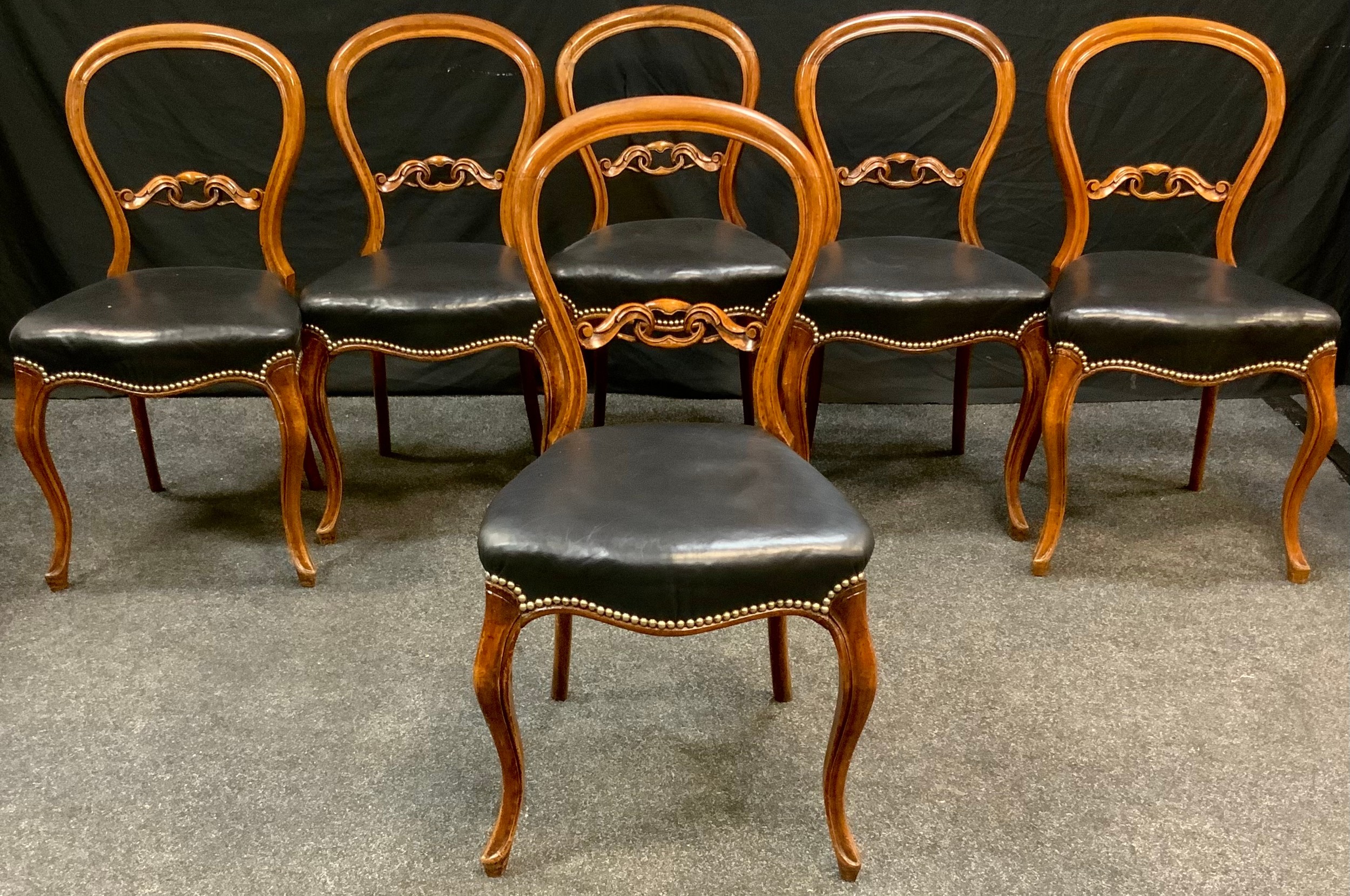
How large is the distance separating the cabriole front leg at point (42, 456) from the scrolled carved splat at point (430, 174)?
845mm

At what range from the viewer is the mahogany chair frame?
2635 millimetres

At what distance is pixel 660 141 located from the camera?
9.07 ft

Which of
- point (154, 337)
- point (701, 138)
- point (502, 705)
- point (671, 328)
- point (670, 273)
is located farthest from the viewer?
point (701, 138)

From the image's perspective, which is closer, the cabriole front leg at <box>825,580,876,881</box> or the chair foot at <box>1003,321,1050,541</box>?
the cabriole front leg at <box>825,580,876,881</box>

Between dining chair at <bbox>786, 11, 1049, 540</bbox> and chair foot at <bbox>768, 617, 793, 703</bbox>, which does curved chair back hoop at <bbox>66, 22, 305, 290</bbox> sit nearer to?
dining chair at <bbox>786, 11, 1049, 540</bbox>

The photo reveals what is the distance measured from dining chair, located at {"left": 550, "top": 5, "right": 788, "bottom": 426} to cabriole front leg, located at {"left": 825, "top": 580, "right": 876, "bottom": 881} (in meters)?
0.84

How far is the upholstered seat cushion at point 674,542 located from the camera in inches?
56.2

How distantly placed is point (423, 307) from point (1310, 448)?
180 cm

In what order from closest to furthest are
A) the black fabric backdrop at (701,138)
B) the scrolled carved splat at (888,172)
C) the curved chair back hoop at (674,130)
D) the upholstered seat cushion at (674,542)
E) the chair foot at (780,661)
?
the upholstered seat cushion at (674,542) → the curved chair back hoop at (674,130) → the chair foot at (780,661) → the scrolled carved splat at (888,172) → the black fabric backdrop at (701,138)

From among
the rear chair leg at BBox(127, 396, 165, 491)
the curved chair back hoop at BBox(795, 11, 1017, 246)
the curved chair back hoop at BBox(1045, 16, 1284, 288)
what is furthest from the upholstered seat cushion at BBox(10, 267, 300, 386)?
the curved chair back hoop at BBox(1045, 16, 1284, 288)

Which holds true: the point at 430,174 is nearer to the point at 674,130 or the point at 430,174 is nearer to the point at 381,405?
the point at 381,405

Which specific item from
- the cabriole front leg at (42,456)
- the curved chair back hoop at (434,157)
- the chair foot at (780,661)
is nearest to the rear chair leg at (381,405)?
the curved chair back hoop at (434,157)

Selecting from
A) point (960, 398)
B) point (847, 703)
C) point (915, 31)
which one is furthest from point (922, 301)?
point (847, 703)

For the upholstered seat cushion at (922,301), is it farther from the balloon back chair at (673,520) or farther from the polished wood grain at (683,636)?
the polished wood grain at (683,636)
